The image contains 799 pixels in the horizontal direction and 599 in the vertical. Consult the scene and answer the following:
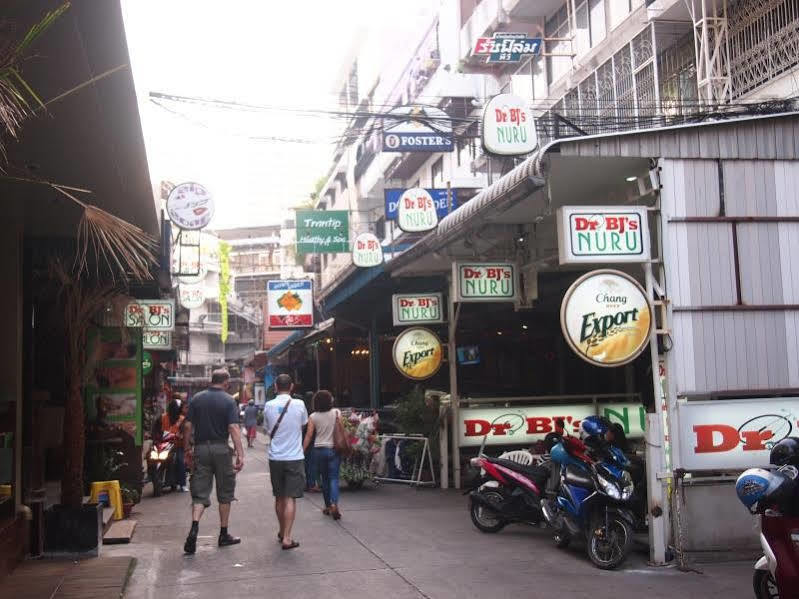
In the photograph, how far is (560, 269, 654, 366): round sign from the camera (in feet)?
27.4

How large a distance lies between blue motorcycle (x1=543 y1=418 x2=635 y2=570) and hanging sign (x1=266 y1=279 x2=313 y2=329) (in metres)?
22.1

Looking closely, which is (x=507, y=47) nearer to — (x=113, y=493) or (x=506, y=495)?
(x=506, y=495)

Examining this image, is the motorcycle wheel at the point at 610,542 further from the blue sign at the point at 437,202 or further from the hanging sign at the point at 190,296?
the hanging sign at the point at 190,296

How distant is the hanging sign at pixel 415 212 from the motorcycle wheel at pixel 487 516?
453 inches

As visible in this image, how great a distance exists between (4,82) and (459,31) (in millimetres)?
25155

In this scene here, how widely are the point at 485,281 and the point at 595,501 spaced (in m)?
4.82

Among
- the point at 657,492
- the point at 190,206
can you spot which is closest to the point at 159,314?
the point at 190,206

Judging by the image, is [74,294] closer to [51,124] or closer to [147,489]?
[51,124]

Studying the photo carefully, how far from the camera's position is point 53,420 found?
40.7 ft

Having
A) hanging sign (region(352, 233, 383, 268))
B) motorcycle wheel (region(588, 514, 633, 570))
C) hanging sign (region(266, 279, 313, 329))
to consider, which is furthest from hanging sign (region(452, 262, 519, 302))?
hanging sign (region(266, 279, 313, 329))

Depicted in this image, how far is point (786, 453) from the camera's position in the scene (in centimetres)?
630

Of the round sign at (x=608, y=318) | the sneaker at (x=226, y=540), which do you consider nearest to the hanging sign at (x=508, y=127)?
the round sign at (x=608, y=318)

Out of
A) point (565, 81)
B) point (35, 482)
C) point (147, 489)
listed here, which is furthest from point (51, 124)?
point (565, 81)

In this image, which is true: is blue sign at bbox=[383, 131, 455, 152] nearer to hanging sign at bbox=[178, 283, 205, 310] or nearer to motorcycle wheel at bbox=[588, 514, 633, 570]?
motorcycle wheel at bbox=[588, 514, 633, 570]
